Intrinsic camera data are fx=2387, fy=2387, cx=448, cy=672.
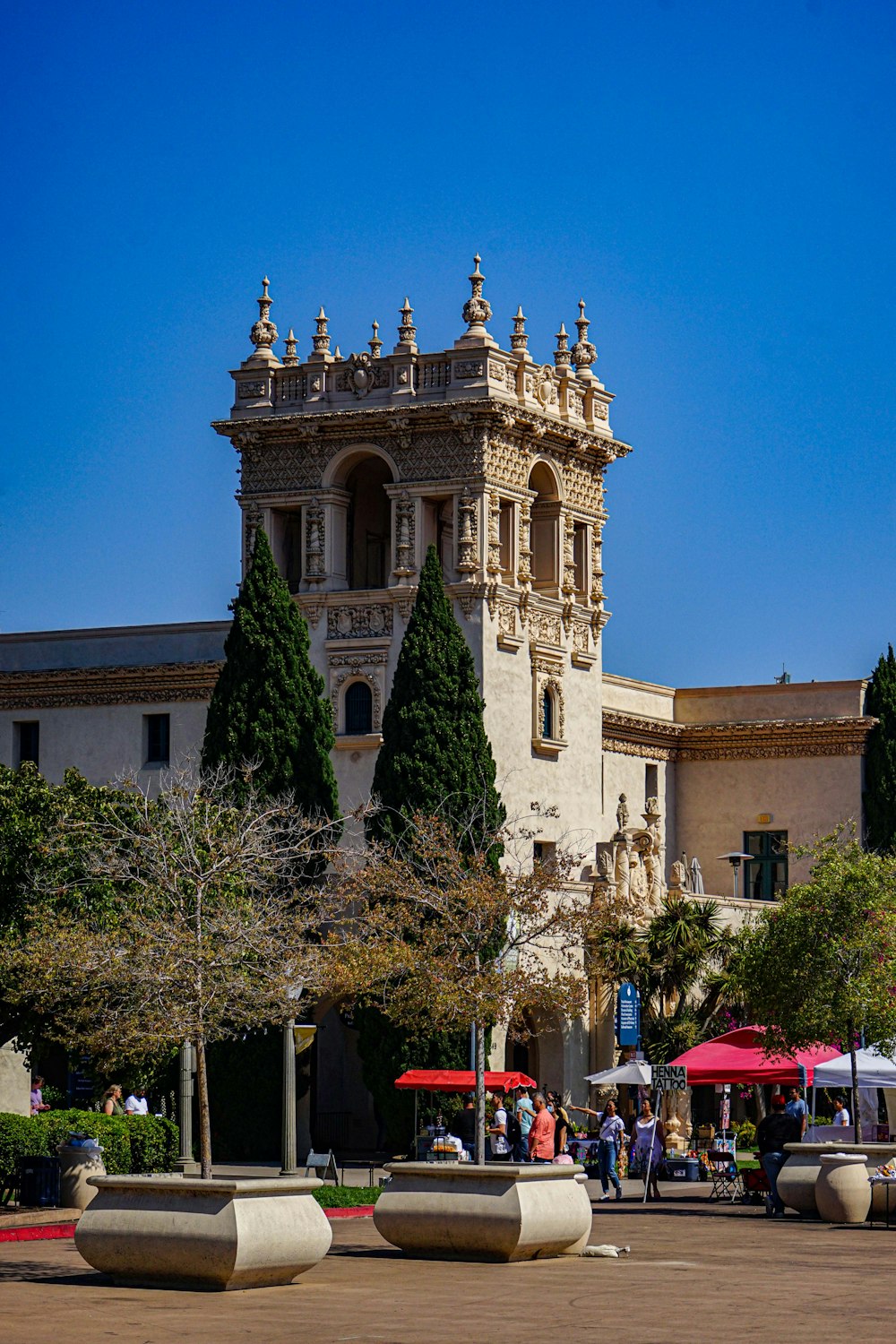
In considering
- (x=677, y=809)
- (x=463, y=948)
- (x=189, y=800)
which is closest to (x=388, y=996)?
(x=463, y=948)

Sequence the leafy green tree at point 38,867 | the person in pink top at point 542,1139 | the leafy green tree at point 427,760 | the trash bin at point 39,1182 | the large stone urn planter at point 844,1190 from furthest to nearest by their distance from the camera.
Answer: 1. the leafy green tree at point 427,760
2. the person in pink top at point 542,1139
3. the leafy green tree at point 38,867
4. the trash bin at point 39,1182
5. the large stone urn planter at point 844,1190

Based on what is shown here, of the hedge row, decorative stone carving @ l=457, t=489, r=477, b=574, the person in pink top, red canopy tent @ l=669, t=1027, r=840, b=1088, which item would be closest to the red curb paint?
the hedge row

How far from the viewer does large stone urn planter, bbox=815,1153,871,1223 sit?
32.4 metres

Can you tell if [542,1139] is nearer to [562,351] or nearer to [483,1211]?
[483,1211]

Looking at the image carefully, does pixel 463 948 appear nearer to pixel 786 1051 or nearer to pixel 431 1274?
pixel 786 1051

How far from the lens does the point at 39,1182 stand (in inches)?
1321

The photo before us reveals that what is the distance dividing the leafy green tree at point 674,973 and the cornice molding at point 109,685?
14296mm

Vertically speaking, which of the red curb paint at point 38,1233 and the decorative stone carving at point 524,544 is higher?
the decorative stone carving at point 524,544

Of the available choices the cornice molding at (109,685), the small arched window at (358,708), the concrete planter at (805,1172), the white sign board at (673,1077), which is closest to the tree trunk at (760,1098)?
the small arched window at (358,708)

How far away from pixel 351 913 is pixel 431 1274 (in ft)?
111

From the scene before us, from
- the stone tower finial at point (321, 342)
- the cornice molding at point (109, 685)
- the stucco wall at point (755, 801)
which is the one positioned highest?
the stone tower finial at point (321, 342)

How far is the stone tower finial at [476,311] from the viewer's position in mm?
59000

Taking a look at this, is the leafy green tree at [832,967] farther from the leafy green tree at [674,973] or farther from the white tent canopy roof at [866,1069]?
the leafy green tree at [674,973]

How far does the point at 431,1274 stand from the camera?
24219 millimetres
